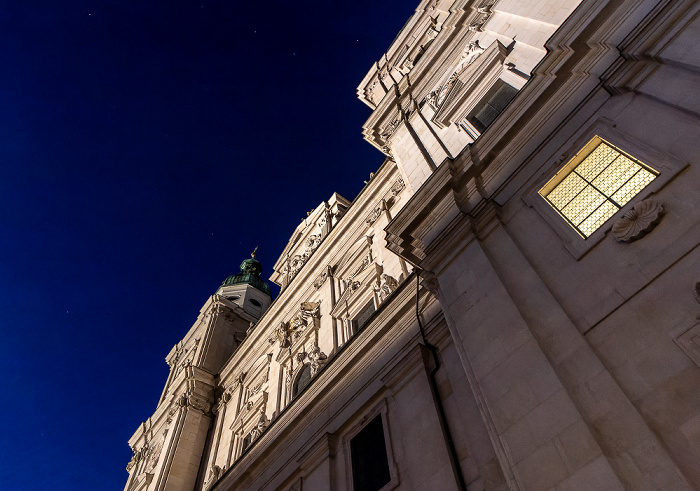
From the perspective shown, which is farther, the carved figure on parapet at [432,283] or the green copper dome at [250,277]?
the green copper dome at [250,277]

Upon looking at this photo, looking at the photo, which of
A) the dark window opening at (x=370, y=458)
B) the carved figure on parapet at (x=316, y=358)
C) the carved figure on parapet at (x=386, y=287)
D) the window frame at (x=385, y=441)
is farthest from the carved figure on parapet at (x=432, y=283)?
the carved figure on parapet at (x=316, y=358)

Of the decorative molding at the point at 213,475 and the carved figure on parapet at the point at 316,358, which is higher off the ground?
the carved figure on parapet at the point at 316,358

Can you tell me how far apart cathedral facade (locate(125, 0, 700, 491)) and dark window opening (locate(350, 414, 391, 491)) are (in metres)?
0.05

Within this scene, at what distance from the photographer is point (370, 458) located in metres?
12.0

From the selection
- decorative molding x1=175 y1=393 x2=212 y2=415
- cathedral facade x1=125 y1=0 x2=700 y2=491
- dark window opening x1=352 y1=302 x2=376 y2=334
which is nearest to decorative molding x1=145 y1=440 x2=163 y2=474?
decorative molding x1=175 y1=393 x2=212 y2=415

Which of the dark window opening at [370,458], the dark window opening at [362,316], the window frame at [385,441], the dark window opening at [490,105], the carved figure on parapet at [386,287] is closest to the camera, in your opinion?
the window frame at [385,441]

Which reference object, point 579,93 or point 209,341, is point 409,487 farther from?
point 209,341

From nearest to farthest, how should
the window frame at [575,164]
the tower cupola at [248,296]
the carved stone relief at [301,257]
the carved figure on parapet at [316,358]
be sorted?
1. the window frame at [575,164]
2. the carved figure on parapet at [316,358]
3. the carved stone relief at [301,257]
4. the tower cupola at [248,296]

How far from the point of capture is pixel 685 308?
6.48 meters

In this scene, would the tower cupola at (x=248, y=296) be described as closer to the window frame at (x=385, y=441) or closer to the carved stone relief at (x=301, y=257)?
the carved stone relief at (x=301, y=257)

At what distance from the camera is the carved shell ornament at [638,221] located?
7.48 meters

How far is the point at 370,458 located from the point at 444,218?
6.09 meters

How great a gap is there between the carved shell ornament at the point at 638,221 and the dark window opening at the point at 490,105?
26.4ft

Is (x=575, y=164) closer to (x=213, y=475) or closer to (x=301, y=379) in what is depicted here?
(x=301, y=379)
